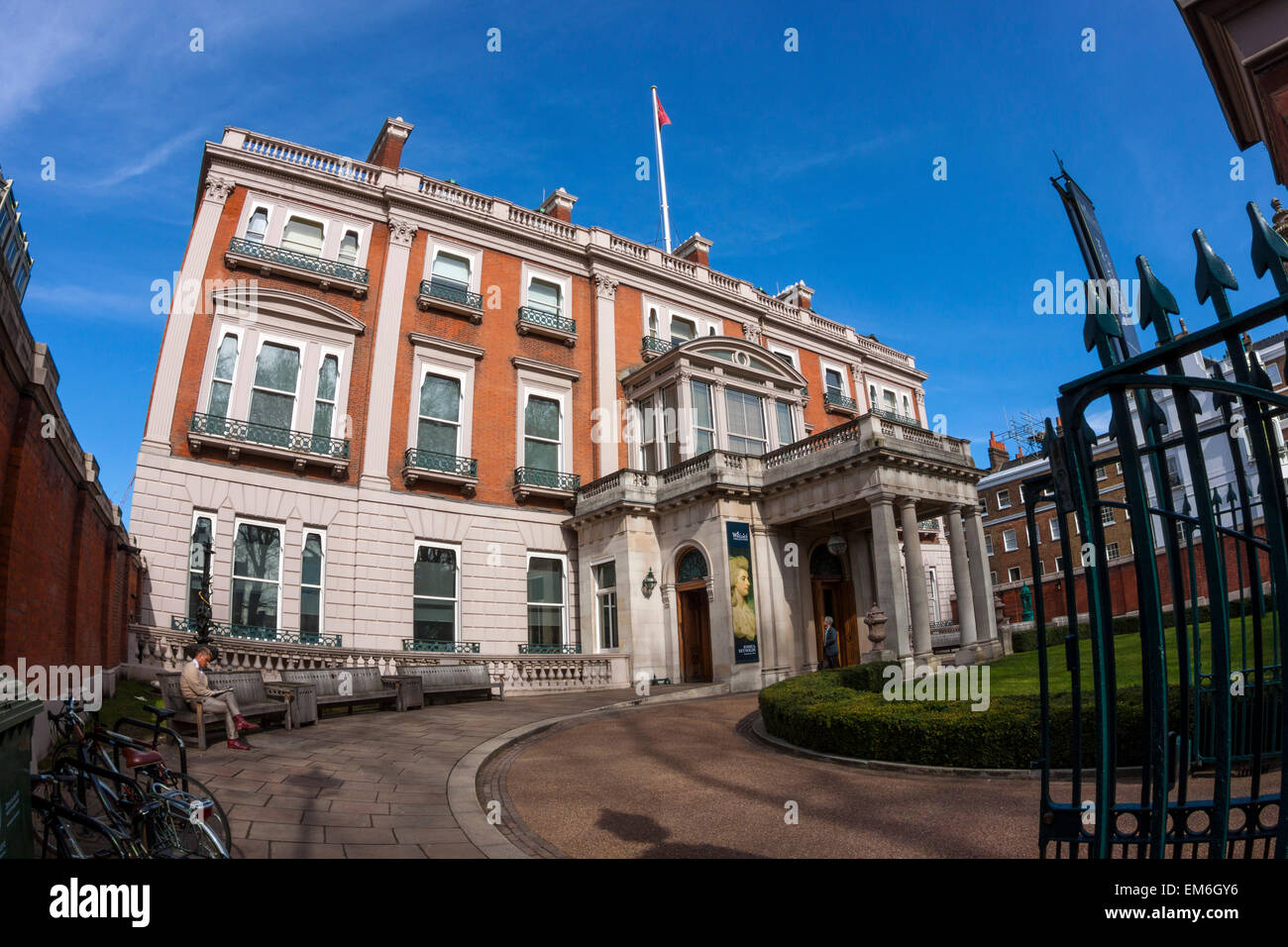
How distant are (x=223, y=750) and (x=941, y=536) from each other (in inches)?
1292

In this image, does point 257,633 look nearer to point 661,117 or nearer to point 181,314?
point 181,314

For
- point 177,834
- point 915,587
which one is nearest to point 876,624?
point 915,587

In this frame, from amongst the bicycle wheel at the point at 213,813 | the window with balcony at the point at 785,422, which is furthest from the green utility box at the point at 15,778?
the window with balcony at the point at 785,422

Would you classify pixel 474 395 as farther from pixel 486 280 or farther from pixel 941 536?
pixel 941 536

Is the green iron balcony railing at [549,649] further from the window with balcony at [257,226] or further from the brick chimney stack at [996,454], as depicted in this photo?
the brick chimney stack at [996,454]

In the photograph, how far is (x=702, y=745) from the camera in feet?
38.3

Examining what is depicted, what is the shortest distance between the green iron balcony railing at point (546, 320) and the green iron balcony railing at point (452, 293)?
1.57 m

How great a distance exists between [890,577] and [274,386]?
1777 centimetres

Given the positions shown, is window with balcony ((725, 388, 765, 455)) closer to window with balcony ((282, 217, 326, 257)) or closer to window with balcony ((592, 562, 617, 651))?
window with balcony ((592, 562, 617, 651))

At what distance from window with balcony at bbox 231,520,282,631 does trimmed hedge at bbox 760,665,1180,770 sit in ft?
46.6

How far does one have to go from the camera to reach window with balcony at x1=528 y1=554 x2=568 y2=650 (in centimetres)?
2338

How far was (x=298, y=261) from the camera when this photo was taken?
2166 centimetres

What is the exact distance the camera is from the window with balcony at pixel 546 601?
76.7 feet
